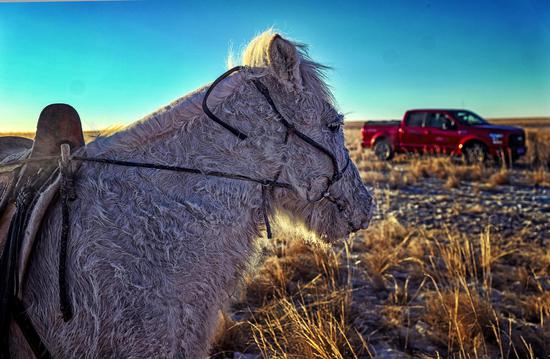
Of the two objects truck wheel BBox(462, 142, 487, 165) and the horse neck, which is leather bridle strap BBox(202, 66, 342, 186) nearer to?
the horse neck

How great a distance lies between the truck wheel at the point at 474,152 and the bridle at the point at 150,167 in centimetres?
1361

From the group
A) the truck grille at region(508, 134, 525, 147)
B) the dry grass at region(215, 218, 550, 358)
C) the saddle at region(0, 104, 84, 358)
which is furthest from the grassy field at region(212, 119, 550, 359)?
the truck grille at region(508, 134, 525, 147)

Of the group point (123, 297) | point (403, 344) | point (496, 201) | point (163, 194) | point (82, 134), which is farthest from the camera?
point (496, 201)

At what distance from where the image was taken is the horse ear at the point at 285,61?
190 centimetres

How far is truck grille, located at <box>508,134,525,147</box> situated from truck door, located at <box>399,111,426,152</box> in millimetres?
3262

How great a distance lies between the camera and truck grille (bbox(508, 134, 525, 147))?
1465 centimetres

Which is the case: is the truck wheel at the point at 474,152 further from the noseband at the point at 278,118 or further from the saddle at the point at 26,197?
the saddle at the point at 26,197

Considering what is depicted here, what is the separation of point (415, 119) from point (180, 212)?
17.1 m

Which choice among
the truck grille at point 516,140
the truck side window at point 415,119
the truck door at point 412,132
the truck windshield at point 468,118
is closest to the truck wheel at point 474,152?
the truck grille at point 516,140

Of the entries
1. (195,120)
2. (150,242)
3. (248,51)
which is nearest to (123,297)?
(150,242)

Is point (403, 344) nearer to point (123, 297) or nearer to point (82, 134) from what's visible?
point (123, 297)

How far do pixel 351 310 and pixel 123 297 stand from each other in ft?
9.38

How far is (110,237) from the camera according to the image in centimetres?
167

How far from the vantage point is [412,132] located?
55.9ft
